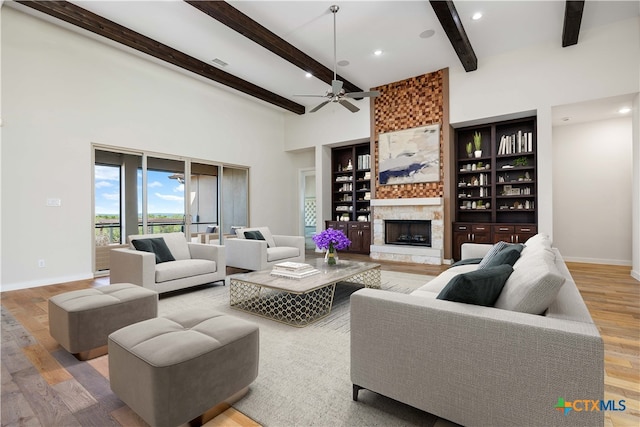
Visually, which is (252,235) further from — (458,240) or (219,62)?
(458,240)

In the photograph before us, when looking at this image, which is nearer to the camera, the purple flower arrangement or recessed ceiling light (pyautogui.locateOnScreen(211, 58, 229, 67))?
the purple flower arrangement

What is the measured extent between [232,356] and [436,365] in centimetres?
101

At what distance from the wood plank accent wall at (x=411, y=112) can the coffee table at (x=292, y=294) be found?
3.19m

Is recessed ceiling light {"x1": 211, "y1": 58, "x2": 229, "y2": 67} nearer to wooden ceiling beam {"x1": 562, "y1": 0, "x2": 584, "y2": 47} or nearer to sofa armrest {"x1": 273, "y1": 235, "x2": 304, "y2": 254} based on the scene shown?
sofa armrest {"x1": 273, "y1": 235, "x2": 304, "y2": 254}

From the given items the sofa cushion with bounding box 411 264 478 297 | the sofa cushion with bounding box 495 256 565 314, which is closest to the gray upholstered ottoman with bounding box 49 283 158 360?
the sofa cushion with bounding box 411 264 478 297

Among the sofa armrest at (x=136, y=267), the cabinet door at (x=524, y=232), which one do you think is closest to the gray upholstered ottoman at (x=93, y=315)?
the sofa armrest at (x=136, y=267)

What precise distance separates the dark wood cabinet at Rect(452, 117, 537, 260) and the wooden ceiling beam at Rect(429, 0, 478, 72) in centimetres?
138

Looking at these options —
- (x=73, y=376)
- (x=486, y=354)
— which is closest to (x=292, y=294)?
(x=73, y=376)

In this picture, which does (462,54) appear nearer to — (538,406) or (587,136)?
(587,136)

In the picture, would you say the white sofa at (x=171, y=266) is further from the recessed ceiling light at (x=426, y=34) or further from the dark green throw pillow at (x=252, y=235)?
the recessed ceiling light at (x=426, y=34)

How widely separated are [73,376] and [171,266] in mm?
1840

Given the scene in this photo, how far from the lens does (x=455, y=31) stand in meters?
4.35

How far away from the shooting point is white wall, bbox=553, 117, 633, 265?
5.65 meters

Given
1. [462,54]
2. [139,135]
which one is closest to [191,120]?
[139,135]
